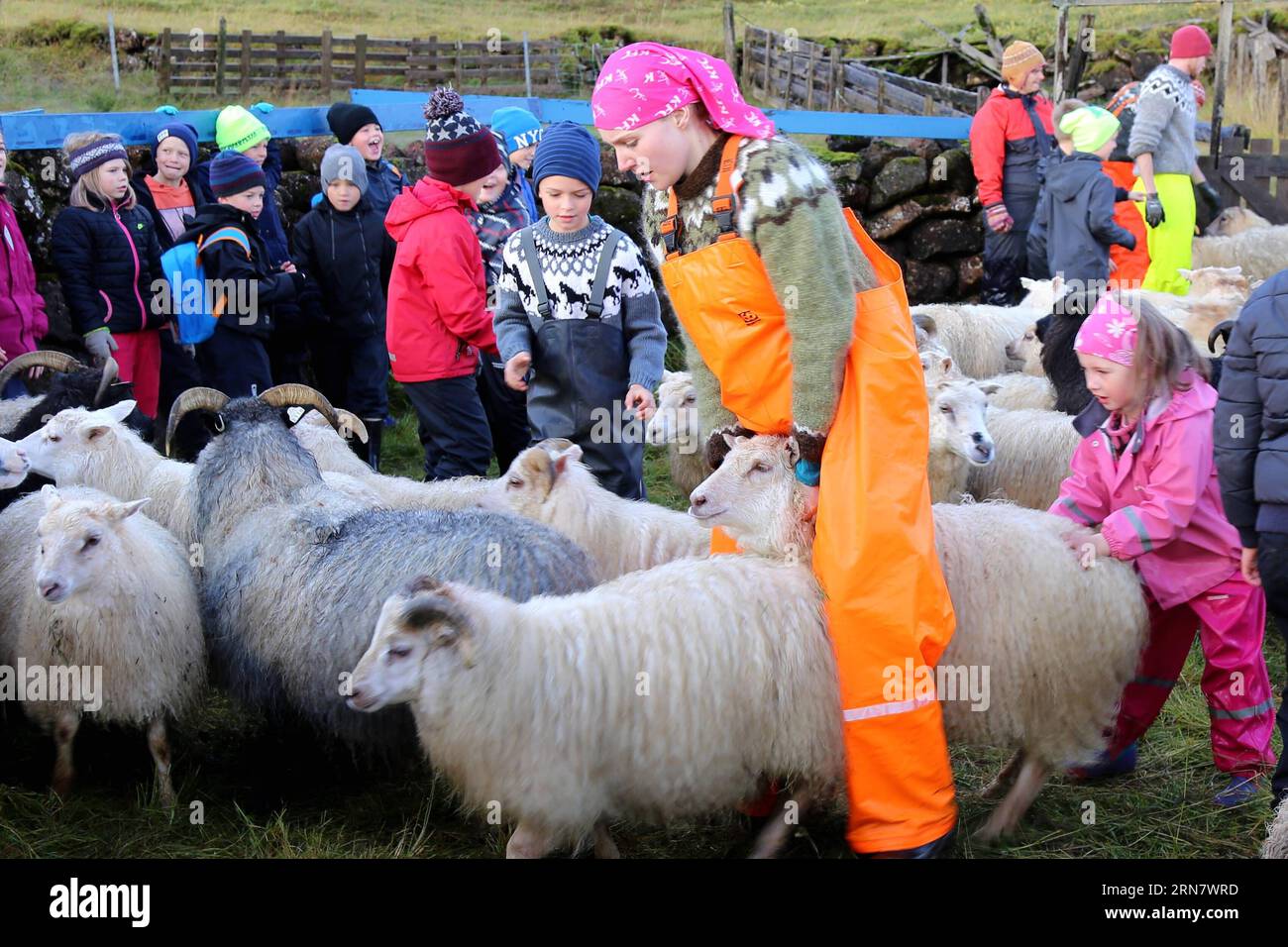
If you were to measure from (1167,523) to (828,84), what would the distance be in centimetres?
1672

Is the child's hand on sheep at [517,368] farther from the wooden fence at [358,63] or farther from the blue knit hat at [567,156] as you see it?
the wooden fence at [358,63]

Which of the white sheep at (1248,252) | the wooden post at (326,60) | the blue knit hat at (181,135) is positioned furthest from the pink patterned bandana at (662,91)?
the wooden post at (326,60)

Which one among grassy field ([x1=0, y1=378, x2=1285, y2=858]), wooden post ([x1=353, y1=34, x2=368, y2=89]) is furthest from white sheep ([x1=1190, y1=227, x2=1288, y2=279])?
wooden post ([x1=353, y1=34, x2=368, y2=89])

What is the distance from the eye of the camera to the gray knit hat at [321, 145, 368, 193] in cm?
721

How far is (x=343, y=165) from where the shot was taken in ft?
23.7

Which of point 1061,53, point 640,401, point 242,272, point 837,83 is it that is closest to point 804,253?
point 640,401

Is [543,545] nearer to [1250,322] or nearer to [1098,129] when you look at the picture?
[1250,322]

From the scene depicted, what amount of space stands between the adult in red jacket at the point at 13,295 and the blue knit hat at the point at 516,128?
307cm

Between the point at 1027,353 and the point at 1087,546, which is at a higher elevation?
the point at 1027,353

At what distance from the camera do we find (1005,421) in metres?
6.28

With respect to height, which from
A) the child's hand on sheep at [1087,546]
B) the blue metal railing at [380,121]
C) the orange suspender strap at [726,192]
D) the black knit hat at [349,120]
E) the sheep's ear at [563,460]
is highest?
the blue metal railing at [380,121]

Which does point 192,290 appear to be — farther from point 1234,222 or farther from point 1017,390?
point 1234,222

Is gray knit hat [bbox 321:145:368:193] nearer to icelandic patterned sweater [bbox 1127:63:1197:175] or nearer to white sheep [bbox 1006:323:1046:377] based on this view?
white sheep [bbox 1006:323:1046:377]

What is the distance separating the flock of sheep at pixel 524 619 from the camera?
3.31 m
